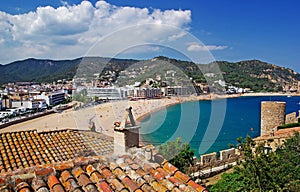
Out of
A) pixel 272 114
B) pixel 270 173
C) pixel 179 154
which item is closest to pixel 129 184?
pixel 270 173

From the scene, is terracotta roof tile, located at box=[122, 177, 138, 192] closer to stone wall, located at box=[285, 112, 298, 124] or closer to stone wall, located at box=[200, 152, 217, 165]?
stone wall, located at box=[200, 152, 217, 165]

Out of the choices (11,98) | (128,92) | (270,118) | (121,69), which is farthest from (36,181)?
(11,98)

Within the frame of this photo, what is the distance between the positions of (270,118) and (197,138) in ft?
33.6

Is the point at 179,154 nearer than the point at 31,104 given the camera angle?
Yes

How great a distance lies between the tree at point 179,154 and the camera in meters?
8.73

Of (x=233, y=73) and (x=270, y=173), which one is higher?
(x=233, y=73)

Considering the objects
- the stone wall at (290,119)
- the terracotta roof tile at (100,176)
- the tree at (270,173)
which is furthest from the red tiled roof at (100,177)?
the stone wall at (290,119)

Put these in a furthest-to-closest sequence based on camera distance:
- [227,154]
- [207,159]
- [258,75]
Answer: [258,75]
[227,154]
[207,159]

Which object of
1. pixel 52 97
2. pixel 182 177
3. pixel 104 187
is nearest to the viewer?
pixel 104 187

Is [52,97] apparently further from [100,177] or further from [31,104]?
[100,177]

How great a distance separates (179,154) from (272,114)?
27.8ft

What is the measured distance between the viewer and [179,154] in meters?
9.70

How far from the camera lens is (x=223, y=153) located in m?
12.5

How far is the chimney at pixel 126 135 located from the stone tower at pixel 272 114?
1400 centimetres
